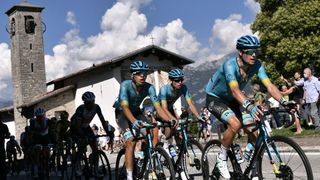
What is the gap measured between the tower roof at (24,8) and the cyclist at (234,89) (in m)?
55.8

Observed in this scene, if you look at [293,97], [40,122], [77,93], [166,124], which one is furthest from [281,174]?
[77,93]

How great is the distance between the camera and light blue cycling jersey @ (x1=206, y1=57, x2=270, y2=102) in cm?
605

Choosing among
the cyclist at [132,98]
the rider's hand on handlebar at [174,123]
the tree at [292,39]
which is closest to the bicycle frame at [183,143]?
the cyclist at [132,98]

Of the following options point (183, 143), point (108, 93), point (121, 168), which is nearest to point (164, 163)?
point (183, 143)

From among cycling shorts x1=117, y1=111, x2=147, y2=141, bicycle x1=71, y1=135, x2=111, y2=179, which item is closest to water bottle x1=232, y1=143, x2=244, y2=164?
cycling shorts x1=117, y1=111, x2=147, y2=141

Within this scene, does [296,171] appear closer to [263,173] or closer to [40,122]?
[263,173]

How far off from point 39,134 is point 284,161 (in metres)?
7.43

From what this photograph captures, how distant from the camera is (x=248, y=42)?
600cm

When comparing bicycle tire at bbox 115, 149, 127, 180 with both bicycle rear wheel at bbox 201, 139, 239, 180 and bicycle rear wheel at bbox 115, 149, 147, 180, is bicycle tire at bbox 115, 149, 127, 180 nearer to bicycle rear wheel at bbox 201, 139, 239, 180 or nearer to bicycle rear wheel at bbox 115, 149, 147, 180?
bicycle rear wheel at bbox 115, 149, 147, 180

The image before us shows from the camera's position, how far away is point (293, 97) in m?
17.5

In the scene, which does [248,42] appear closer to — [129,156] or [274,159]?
[274,159]

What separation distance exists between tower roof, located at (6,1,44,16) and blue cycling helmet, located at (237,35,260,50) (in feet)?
184

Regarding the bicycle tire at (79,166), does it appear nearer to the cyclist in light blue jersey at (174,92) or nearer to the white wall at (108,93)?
the cyclist in light blue jersey at (174,92)

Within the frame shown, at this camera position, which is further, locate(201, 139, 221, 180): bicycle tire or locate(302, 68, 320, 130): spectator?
locate(302, 68, 320, 130): spectator
